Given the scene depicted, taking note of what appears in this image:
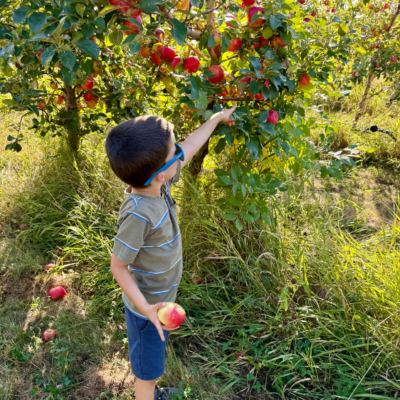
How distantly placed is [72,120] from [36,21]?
5.98 ft

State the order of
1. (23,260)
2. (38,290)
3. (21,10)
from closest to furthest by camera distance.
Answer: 1. (21,10)
2. (38,290)
3. (23,260)

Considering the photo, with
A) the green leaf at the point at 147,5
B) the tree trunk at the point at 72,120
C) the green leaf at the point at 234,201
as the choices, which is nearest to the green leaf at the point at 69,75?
the green leaf at the point at 147,5

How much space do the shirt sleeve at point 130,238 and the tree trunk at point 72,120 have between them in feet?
5.67

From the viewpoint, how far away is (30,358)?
178cm

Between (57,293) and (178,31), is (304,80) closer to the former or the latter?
(178,31)

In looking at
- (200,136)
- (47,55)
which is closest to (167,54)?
(200,136)

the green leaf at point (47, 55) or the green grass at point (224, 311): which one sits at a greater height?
the green leaf at point (47, 55)

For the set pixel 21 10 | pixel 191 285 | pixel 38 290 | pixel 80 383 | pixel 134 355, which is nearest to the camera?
pixel 21 10

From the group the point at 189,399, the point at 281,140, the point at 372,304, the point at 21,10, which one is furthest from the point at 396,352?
the point at 21,10

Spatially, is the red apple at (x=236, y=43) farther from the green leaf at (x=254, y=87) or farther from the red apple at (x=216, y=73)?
the green leaf at (x=254, y=87)

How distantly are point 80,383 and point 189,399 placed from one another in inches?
21.1

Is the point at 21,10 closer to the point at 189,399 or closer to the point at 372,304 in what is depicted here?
the point at 189,399

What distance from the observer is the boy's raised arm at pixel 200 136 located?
1.46 meters

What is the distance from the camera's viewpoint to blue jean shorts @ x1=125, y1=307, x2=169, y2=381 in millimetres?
1335
